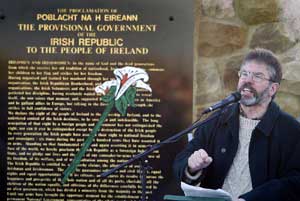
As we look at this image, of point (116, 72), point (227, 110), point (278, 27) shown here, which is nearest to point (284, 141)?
point (227, 110)

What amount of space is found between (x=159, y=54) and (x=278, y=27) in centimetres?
86

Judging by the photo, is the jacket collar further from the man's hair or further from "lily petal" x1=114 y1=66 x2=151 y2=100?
"lily petal" x1=114 y1=66 x2=151 y2=100

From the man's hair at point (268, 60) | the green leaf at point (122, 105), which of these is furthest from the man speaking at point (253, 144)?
the green leaf at point (122, 105)

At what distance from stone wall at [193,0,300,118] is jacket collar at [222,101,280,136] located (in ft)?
0.34

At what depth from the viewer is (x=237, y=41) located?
182 inches

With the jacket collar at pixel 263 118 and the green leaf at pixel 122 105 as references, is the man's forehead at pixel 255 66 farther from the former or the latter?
the green leaf at pixel 122 105

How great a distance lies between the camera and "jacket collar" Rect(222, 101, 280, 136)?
447 cm

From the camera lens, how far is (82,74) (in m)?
4.75

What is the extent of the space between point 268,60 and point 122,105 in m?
1.08

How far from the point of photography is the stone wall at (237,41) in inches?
180

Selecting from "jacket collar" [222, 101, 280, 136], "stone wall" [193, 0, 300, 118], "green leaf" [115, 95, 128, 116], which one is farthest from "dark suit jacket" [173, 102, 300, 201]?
"green leaf" [115, 95, 128, 116]

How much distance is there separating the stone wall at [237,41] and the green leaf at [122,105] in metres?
0.50

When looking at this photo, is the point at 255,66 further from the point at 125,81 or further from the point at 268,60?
the point at 125,81

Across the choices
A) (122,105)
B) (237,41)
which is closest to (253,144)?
(237,41)
